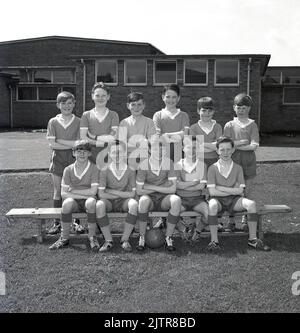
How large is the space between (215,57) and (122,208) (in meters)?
18.3

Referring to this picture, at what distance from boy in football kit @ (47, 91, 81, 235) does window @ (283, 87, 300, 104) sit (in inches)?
1044

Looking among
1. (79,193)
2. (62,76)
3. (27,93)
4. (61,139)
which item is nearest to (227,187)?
(79,193)

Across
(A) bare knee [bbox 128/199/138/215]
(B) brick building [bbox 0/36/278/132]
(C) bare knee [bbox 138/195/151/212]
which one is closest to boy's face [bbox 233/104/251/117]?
(C) bare knee [bbox 138/195/151/212]

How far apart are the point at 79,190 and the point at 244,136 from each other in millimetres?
2200

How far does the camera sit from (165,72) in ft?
75.9

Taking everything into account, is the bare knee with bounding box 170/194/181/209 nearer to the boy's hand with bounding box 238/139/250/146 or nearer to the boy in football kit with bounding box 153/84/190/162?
the boy in football kit with bounding box 153/84/190/162

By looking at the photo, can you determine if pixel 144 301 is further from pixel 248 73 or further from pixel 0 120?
pixel 0 120

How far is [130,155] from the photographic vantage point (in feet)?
19.2

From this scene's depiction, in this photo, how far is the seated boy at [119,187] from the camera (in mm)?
5305

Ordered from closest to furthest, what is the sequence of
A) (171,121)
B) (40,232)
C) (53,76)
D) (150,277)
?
(150,277) → (40,232) → (171,121) → (53,76)

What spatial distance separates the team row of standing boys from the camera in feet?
17.5

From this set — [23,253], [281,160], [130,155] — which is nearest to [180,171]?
[130,155]

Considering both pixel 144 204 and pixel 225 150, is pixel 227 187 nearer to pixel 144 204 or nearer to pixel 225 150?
A: pixel 225 150

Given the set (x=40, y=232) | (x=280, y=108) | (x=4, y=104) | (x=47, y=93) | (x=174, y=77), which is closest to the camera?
(x=40, y=232)
